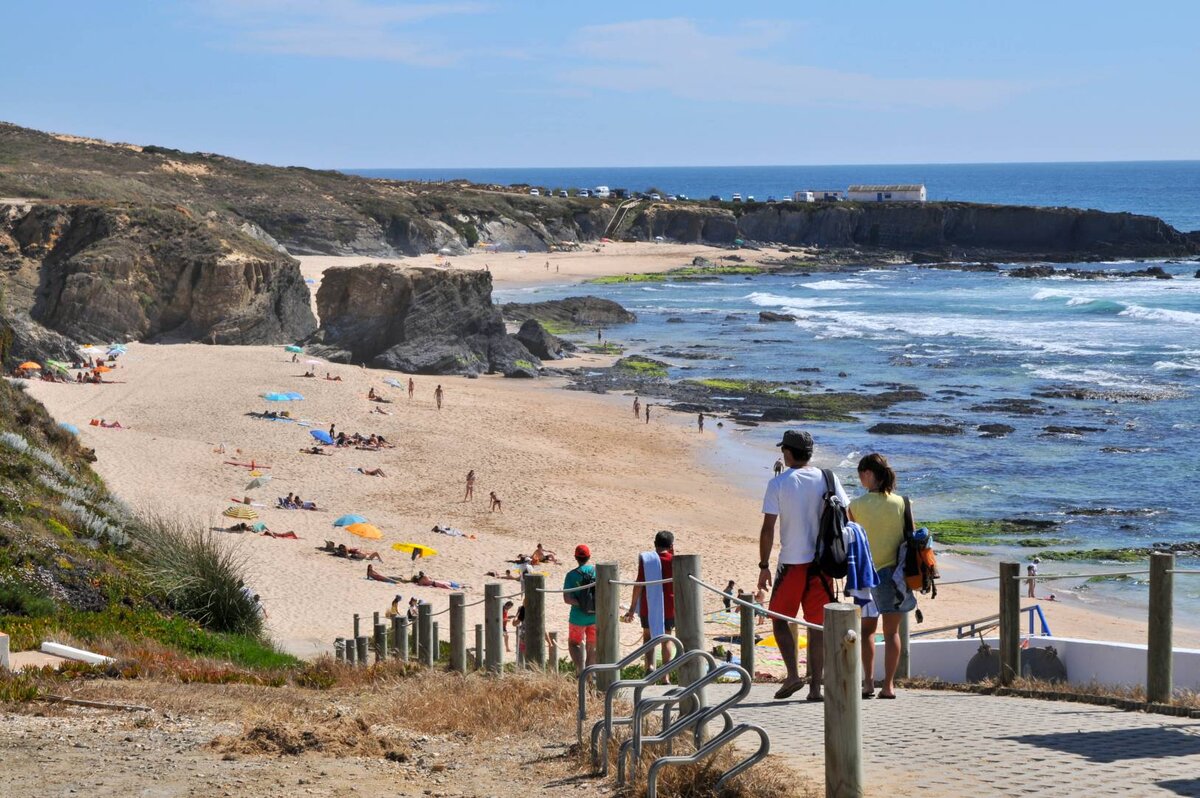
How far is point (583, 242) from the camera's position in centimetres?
10088

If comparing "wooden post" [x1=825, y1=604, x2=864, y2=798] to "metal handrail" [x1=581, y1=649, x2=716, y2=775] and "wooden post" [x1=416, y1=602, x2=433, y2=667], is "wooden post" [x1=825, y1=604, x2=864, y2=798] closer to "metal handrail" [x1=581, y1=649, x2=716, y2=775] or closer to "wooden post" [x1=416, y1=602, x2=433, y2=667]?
"metal handrail" [x1=581, y1=649, x2=716, y2=775]

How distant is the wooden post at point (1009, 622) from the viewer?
8.05m

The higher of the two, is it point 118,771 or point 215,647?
point 118,771

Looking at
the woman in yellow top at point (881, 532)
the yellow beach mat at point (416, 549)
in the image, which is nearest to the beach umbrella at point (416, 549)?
the yellow beach mat at point (416, 549)

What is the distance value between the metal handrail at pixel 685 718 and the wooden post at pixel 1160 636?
283 centimetres

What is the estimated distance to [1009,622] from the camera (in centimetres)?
819

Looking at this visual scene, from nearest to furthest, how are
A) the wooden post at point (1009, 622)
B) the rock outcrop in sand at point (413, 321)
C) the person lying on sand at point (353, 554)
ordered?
the wooden post at point (1009, 622) → the person lying on sand at point (353, 554) → the rock outcrop in sand at point (413, 321)

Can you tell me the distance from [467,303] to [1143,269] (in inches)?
2099

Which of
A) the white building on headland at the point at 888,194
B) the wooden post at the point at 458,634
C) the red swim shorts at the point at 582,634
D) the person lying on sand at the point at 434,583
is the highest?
the white building on headland at the point at 888,194

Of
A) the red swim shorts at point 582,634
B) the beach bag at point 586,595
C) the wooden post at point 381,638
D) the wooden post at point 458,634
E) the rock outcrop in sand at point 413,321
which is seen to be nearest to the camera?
the beach bag at point 586,595

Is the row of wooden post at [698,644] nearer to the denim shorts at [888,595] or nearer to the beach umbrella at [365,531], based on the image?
the denim shorts at [888,595]

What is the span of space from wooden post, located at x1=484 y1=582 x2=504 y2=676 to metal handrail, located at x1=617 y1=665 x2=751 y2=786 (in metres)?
3.49

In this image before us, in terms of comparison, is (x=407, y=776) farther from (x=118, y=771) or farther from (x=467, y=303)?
(x=467, y=303)

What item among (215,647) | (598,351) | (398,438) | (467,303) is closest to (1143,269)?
(598,351)
